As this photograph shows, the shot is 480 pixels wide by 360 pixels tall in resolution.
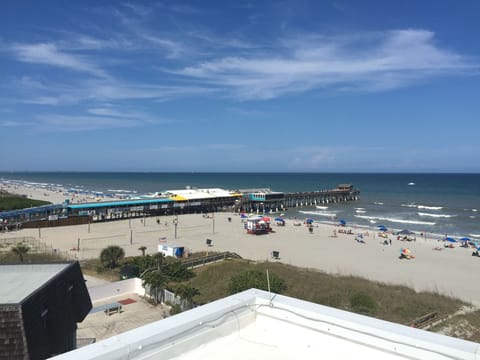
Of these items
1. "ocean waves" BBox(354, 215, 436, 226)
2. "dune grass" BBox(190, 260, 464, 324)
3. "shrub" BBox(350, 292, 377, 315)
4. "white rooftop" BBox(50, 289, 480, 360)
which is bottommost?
"ocean waves" BBox(354, 215, 436, 226)

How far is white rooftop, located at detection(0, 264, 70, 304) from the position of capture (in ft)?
25.3

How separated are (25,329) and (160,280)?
9525mm

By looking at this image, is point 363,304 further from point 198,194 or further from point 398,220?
point 198,194

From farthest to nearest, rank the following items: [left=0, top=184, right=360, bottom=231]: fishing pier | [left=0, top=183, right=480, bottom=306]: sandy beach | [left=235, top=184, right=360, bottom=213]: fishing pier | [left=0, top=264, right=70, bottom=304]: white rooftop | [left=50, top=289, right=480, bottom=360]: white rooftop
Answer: [left=235, top=184, right=360, bottom=213]: fishing pier, [left=0, top=184, right=360, bottom=231]: fishing pier, [left=0, top=183, right=480, bottom=306]: sandy beach, [left=0, top=264, right=70, bottom=304]: white rooftop, [left=50, top=289, right=480, bottom=360]: white rooftop

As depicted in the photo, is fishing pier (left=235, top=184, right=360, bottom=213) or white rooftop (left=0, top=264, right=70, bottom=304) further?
fishing pier (left=235, top=184, right=360, bottom=213)

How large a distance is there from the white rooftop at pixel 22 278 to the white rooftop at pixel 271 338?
5.82 metres

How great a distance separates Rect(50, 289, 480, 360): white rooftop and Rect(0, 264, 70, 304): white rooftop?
5.82 metres

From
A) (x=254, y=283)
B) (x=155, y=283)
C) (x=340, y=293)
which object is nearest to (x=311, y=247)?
(x=340, y=293)

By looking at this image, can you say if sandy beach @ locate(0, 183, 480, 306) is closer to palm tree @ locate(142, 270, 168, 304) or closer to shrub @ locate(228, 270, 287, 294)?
shrub @ locate(228, 270, 287, 294)

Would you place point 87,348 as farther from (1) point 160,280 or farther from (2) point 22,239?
(2) point 22,239

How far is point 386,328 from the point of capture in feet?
10.2

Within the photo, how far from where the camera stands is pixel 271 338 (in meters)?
3.46

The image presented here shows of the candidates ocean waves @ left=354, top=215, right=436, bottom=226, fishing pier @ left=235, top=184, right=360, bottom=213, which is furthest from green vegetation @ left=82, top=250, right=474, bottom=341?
fishing pier @ left=235, top=184, right=360, bottom=213

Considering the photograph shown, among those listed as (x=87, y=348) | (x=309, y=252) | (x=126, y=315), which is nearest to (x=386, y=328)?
(x=87, y=348)
